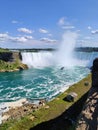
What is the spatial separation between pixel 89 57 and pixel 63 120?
59.3 metres

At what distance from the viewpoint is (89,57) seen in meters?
72.1

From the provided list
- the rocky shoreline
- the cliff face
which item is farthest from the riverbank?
the cliff face

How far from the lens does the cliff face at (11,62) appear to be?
5494 cm

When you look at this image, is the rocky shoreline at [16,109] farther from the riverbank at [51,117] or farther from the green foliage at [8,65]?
the green foliage at [8,65]

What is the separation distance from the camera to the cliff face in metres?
54.9

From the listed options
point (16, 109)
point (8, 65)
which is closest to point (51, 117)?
point (16, 109)

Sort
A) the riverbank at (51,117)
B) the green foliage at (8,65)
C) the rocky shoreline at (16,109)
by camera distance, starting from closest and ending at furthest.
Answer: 1. the riverbank at (51,117)
2. the rocky shoreline at (16,109)
3. the green foliage at (8,65)

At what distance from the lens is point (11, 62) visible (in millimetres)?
58406

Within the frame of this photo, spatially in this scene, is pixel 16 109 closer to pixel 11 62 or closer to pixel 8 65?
pixel 8 65

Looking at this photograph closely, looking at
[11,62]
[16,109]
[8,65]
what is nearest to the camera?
[16,109]

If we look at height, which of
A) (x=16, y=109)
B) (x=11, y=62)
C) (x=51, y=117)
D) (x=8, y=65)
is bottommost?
(x=16, y=109)

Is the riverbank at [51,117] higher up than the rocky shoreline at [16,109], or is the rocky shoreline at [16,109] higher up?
the riverbank at [51,117]

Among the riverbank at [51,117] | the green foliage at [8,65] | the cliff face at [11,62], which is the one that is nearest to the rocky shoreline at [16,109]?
the riverbank at [51,117]

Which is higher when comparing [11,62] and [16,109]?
[11,62]
